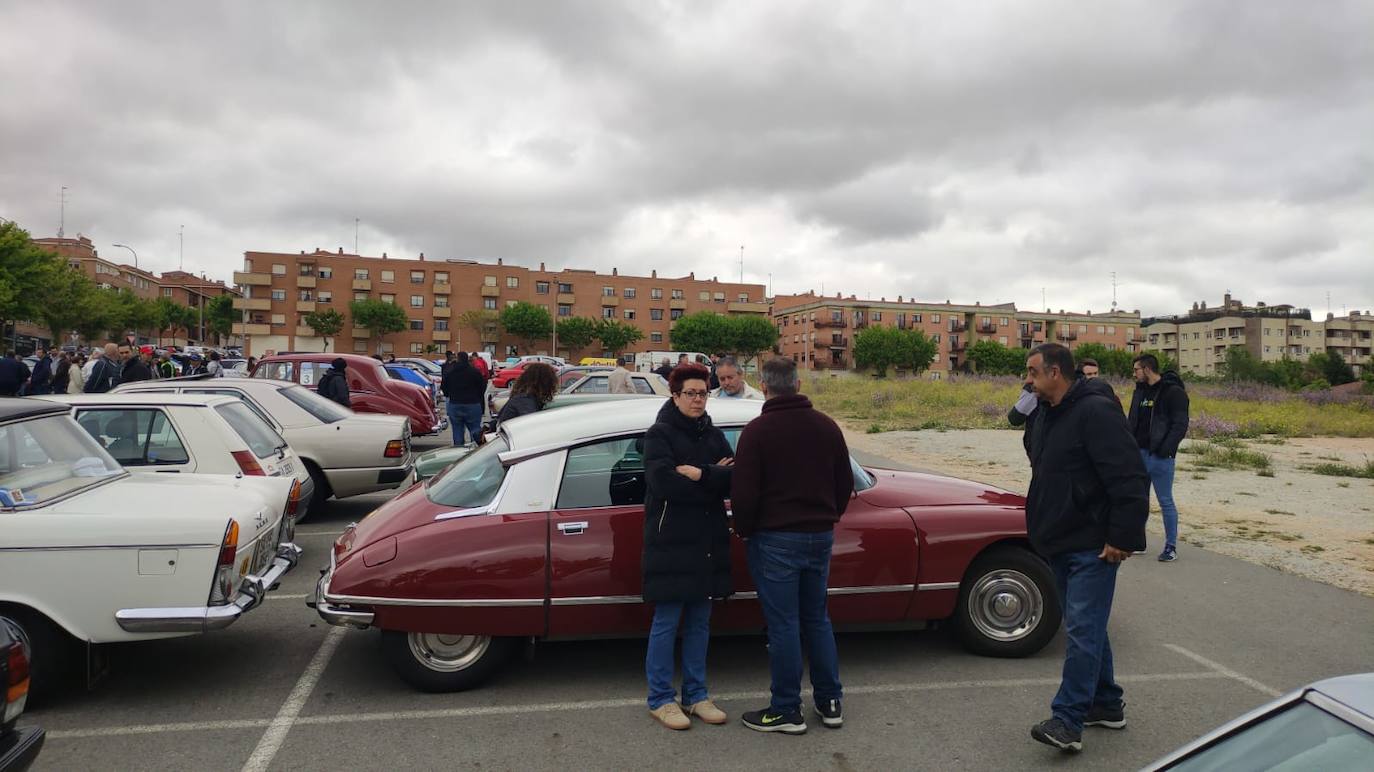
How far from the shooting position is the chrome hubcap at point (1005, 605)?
4.82 metres

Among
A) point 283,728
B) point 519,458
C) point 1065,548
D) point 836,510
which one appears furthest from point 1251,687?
point 283,728

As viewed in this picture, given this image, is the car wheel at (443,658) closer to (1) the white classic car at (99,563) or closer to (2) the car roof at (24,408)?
(1) the white classic car at (99,563)

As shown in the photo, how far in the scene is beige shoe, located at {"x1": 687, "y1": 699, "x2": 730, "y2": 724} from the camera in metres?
3.98

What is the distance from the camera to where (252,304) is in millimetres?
86750

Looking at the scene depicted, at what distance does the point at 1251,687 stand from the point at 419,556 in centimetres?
466

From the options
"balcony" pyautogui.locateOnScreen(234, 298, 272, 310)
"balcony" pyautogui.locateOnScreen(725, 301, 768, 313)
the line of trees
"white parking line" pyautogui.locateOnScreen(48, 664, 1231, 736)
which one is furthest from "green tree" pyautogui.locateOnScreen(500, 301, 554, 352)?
"white parking line" pyautogui.locateOnScreen(48, 664, 1231, 736)

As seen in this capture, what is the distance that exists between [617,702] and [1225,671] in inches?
142

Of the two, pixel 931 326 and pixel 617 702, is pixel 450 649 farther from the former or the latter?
pixel 931 326

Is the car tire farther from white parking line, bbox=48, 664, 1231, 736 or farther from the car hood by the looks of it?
the car hood

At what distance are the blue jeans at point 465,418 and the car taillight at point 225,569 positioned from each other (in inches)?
301

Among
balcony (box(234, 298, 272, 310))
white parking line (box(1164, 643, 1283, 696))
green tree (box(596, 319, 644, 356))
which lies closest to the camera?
white parking line (box(1164, 643, 1283, 696))

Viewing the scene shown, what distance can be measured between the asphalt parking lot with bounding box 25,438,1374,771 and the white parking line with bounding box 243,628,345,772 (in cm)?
1

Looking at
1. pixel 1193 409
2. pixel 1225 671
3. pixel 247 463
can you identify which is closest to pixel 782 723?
pixel 1225 671

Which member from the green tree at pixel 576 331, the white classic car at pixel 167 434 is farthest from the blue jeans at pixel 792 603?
the green tree at pixel 576 331
